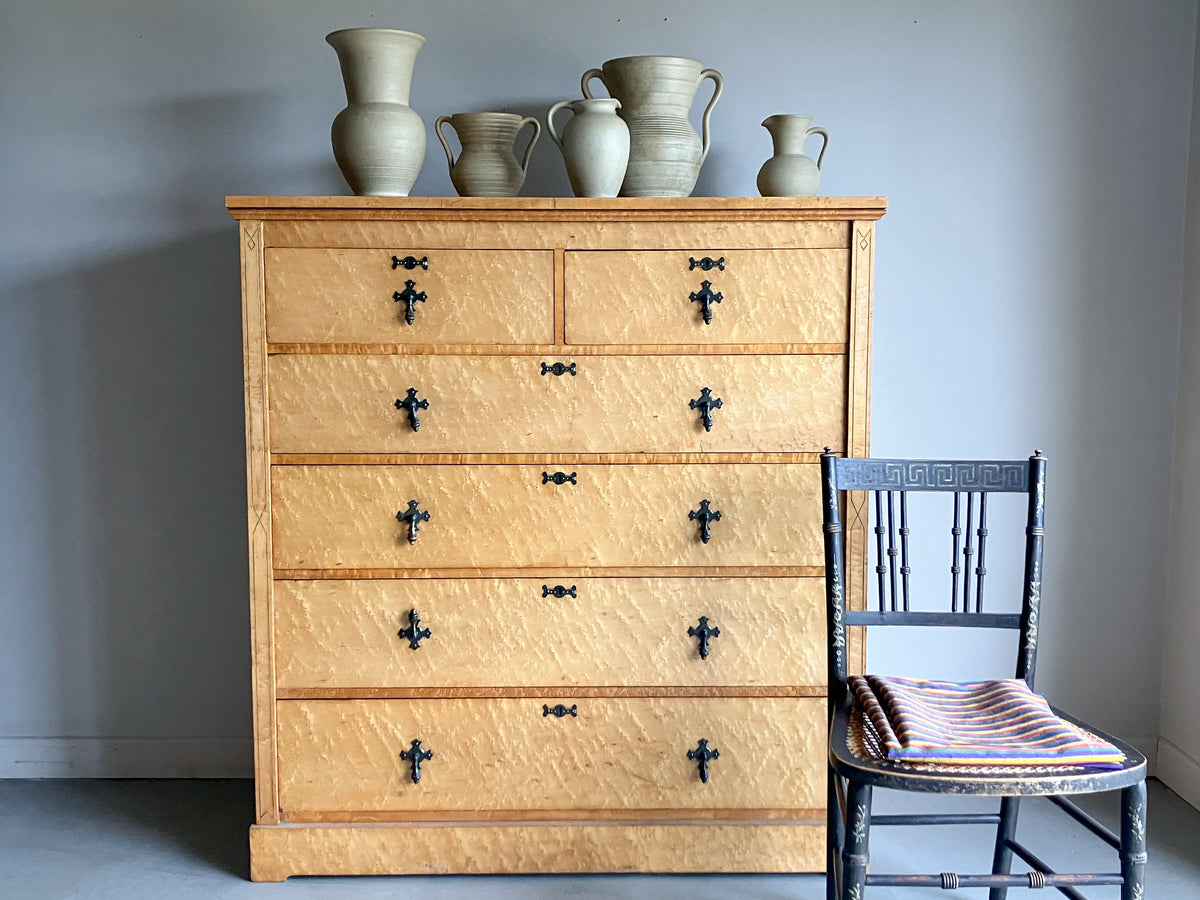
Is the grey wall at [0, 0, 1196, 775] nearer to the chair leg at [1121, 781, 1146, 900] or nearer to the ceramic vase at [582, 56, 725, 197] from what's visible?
the ceramic vase at [582, 56, 725, 197]

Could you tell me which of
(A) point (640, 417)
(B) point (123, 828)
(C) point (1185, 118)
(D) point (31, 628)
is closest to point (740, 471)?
(A) point (640, 417)

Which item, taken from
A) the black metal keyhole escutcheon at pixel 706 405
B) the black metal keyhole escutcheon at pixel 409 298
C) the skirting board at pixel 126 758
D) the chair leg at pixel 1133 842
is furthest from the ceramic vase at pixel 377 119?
the chair leg at pixel 1133 842

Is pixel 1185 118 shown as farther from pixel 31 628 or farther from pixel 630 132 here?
pixel 31 628

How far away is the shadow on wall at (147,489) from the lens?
8.64 ft

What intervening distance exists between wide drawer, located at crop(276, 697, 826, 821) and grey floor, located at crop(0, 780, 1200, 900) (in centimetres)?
17

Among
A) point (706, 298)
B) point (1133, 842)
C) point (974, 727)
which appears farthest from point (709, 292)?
point (1133, 842)

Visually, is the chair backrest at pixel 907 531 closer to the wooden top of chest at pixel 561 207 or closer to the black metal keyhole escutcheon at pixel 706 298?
the black metal keyhole escutcheon at pixel 706 298

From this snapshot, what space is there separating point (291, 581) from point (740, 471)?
0.97 meters

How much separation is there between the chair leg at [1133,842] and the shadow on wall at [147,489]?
2.10m

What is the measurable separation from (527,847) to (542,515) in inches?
28.5

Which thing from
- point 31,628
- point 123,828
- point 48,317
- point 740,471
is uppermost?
point 48,317

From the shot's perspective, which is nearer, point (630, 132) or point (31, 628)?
point (630, 132)

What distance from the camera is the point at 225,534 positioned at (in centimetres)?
269

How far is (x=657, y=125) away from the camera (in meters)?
2.22
